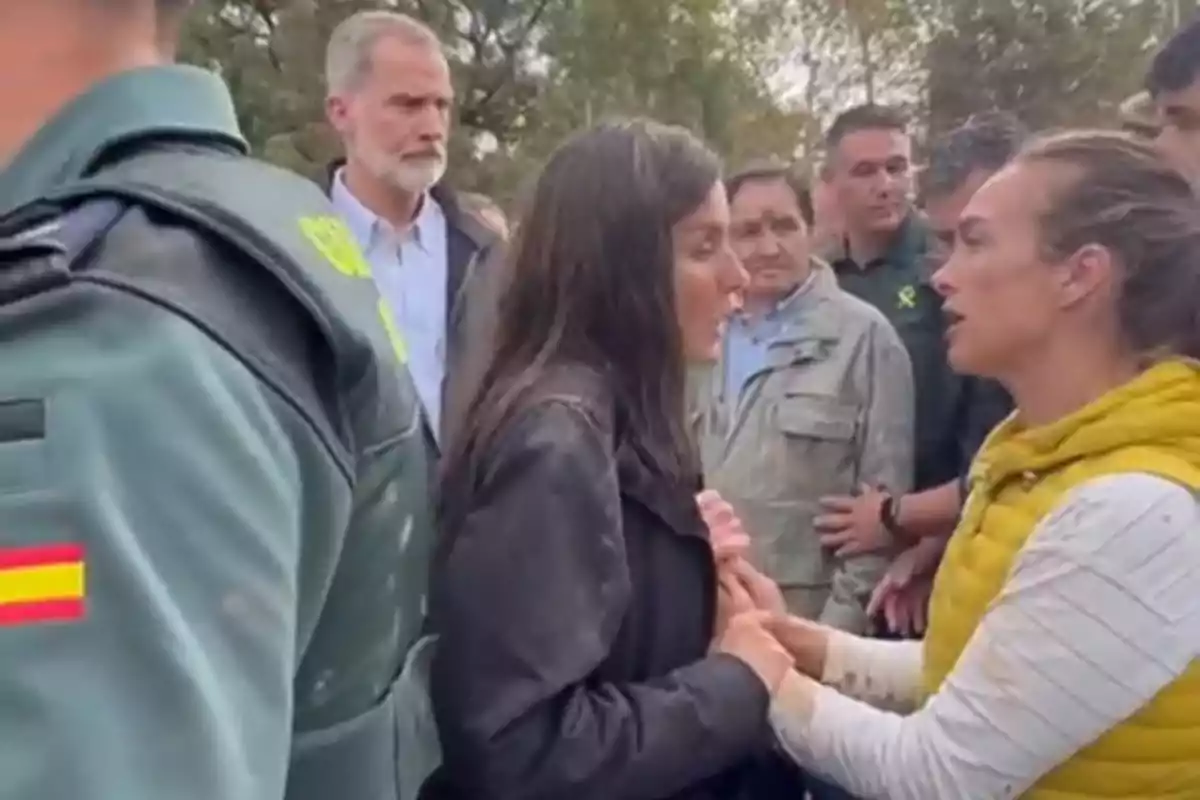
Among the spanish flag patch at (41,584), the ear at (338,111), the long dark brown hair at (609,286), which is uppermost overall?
the spanish flag patch at (41,584)

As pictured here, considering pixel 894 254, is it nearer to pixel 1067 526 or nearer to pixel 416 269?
pixel 416 269

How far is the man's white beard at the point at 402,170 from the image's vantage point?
13.9 feet

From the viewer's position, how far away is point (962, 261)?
7.06 feet

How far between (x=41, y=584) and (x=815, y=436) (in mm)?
3123

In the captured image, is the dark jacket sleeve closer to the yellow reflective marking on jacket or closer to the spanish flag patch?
the yellow reflective marking on jacket

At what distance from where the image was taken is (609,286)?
199 centimetres

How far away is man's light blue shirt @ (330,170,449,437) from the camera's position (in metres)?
4.00

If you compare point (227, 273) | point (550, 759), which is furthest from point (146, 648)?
point (550, 759)

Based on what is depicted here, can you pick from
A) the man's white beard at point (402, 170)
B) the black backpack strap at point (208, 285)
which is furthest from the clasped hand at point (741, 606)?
the man's white beard at point (402, 170)

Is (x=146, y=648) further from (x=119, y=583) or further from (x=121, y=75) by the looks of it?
(x=121, y=75)

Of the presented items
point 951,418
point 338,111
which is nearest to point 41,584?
point 951,418

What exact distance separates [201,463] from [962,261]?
5.38 feet

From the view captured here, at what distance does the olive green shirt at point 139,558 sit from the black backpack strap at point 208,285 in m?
0.01

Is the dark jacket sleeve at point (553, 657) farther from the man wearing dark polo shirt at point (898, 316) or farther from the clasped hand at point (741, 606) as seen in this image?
the man wearing dark polo shirt at point (898, 316)
